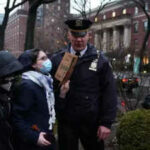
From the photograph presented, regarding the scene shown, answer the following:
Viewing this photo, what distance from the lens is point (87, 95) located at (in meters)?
3.00

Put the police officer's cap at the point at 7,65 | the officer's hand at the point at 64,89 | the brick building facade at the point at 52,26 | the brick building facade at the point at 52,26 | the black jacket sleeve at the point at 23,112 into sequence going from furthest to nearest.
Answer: the brick building facade at the point at 52,26 → the brick building facade at the point at 52,26 → the officer's hand at the point at 64,89 → the black jacket sleeve at the point at 23,112 → the police officer's cap at the point at 7,65

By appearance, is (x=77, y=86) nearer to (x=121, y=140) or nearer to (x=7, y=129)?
(x=7, y=129)

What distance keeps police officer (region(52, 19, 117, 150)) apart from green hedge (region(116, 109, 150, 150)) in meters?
0.81

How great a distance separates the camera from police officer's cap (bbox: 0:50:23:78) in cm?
225

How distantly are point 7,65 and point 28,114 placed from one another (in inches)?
20.8

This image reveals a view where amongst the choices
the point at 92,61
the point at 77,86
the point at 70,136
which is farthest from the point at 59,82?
the point at 70,136

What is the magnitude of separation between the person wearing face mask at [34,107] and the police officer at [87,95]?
1.14ft

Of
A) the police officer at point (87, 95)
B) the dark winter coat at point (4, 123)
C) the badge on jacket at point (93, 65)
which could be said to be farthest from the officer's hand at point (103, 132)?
the dark winter coat at point (4, 123)

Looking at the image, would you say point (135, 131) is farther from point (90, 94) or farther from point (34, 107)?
point (34, 107)

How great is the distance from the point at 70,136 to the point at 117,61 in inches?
174

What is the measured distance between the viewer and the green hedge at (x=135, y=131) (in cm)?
369

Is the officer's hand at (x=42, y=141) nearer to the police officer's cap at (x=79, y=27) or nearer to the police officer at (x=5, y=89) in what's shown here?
the police officer at (x=5, y=89)

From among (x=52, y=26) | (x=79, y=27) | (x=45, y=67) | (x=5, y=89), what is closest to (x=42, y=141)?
(x=5, y=89)

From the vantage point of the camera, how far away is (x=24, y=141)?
2553 millimetres
